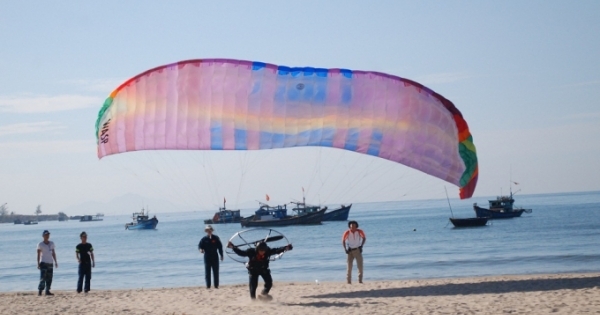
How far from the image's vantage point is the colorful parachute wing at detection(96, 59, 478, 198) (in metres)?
15.3

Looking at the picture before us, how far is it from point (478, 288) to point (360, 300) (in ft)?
8.90

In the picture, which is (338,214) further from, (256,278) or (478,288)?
(256,278)

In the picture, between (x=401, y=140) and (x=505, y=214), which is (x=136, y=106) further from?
(x=505, y=214)

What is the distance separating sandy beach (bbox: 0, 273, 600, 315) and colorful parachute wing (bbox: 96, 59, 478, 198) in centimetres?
226

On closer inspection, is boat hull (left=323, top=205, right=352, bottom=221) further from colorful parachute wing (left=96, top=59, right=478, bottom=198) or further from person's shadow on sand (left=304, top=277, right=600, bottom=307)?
colorful parachute wing (left=96, top=59, right=478, bottom=198)

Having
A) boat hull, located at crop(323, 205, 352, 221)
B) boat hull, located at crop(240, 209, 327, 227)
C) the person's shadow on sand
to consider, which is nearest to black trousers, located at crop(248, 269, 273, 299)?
the person's shadow on sand

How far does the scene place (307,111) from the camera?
50.2 feet

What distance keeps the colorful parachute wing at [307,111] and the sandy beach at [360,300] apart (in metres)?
2.26

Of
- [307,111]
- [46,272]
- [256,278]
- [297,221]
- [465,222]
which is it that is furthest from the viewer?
[297,221]

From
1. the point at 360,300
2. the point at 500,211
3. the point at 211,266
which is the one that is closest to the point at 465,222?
the point at 500,211

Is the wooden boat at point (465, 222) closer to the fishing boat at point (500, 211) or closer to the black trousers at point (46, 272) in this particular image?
the fishing boat at point (500, 211)

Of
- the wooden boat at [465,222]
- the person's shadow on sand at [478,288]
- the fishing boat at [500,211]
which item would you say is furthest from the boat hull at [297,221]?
the person's shadow on sand at [478,288]

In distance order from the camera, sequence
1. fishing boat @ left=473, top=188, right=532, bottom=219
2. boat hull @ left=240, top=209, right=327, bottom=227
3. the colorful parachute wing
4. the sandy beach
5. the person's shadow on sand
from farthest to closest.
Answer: boat hull @ left=240, top=209, right=327, bottom=227, fishing boat @ left=473, top=188, right=532, bottom=219, the colorful parachute wing, the person's shadow on sand, the sandy beach

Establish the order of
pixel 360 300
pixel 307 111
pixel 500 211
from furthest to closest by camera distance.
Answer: pixel 500 211 → pixel 307 111 → pixel 360 300
